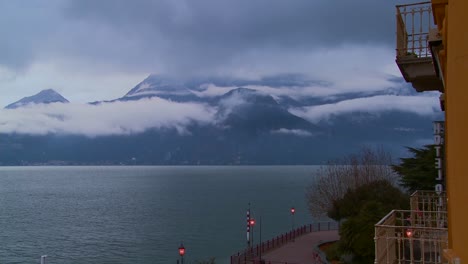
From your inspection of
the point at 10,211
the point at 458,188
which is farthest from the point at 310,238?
the point at 10,211

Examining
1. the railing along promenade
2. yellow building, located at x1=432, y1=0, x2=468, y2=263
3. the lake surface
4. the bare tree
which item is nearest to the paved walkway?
the railing along promenade

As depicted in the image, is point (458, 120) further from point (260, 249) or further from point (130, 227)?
point (130, 227)

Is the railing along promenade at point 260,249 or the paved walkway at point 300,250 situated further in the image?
the paved walkway at point 300,250

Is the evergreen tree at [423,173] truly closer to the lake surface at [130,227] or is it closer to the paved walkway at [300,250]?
the paved walkway at [300,250]

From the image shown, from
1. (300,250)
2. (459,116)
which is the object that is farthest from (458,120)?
(300,250)

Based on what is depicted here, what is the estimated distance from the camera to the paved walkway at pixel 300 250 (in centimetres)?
3767

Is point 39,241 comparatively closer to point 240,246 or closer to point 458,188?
point 240,246

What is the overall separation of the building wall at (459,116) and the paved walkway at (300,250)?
1234 inches

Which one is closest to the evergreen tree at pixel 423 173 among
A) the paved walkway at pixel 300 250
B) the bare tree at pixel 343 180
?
the paved walkway at pixel 300 250

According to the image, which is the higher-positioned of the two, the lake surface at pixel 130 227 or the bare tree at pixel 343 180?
the bare tree at pixel 343 180

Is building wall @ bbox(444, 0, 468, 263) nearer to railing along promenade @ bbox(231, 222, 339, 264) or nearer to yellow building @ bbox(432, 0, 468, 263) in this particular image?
yellow building @ bbox(432, 0, 468, 263)

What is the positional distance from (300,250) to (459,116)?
38243mm

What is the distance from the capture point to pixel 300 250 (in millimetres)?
41812

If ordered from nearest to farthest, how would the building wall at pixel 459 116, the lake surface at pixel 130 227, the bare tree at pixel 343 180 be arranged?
the building wall at pixel 459 116
the bare tree at pixel 343 180
the lake surface at pixel 130 227
